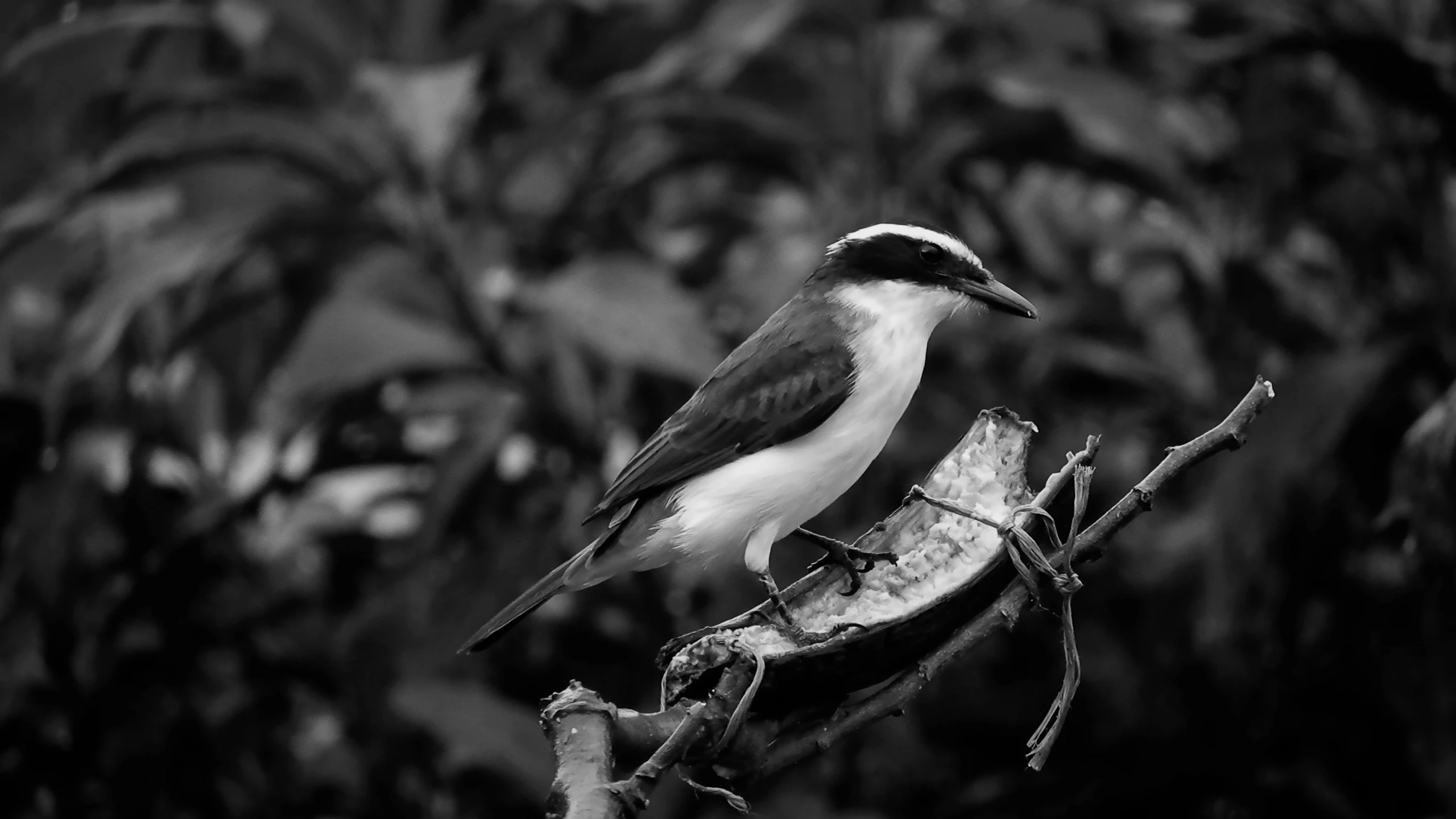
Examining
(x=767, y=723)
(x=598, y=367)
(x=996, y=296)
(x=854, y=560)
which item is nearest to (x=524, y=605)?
(x=854, y=560)

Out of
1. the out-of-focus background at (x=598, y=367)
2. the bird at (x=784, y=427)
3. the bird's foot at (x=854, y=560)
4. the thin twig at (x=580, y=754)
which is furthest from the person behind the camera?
the out-of-focus background at (x=598, y=367)

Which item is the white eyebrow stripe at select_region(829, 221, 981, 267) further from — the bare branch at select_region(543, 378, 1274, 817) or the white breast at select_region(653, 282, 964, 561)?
the bare branch at select_region(543, 378, 1274, 817)

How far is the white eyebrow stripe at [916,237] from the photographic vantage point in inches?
79.0

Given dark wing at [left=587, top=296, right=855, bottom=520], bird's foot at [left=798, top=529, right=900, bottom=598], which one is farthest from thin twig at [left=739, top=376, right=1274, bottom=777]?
dark wing at [left=587, top=296, right=855, bottom=520]

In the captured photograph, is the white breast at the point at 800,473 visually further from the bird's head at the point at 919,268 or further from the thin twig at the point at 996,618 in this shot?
the thin twig at the point at 996,618

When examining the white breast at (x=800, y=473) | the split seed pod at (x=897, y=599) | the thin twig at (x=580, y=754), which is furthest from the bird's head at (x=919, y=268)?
the thin twig at (x=580, y=754)

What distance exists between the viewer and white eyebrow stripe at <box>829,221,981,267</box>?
2006 millimetres

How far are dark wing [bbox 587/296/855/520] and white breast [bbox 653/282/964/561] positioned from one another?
0.06 ft

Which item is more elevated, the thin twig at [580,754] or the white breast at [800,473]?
the thin twig at [580,754]

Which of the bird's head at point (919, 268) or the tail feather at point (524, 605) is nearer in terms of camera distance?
the tail feather at point (524, 605)

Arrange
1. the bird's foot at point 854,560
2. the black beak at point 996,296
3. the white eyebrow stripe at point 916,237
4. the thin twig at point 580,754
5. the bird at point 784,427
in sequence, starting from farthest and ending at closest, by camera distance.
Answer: the white eyebrow stripe at point 916,237 → the black beak at point 996,296 → the bird at point 784,427 → the bird's foot at point 854,560 → the thin twig at point 580,754

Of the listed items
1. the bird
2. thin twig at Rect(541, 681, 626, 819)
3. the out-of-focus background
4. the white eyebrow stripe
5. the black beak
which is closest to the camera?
thin twig at Rect(541, 681, 626, 819)

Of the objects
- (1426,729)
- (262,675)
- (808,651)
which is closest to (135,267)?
(262,675)

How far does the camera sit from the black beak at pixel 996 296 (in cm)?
189
